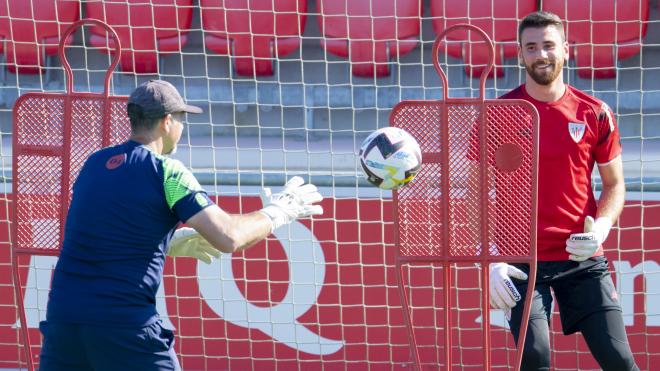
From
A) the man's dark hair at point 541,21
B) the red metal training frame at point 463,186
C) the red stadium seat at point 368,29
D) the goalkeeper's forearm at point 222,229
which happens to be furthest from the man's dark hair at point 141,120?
the red stadium seat at point 368,29

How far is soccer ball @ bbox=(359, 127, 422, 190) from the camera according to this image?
4.11 m

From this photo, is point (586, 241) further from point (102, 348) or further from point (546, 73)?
point (102, 348)

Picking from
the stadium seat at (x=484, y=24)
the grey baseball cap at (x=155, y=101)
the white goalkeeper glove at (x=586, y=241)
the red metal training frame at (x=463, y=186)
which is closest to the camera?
the grey baseball cap at (x=155, y=101)

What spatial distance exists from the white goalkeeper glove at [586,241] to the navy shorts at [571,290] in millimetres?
116

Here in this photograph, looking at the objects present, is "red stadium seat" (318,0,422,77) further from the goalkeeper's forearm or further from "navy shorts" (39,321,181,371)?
"navy shorts" (39,321,181,371)

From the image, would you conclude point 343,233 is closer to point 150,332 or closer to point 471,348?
point 471,348

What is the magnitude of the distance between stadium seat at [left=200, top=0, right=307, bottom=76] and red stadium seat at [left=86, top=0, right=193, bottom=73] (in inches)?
7.5

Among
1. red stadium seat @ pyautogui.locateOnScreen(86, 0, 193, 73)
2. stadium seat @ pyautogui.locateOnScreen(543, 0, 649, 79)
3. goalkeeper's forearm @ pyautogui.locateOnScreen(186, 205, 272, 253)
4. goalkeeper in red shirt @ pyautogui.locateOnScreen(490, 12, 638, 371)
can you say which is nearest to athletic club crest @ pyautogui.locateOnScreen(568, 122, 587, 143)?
goalkeeper in red shirt @ pyautogui.locateOnScreen(490, 12, 638, 371)

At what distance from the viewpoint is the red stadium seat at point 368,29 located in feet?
23.4

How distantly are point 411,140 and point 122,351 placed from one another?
1.37m

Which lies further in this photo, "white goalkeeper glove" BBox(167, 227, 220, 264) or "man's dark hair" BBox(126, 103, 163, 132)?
"white goalkeeper glove" BBox(167, 227, 220, 264)

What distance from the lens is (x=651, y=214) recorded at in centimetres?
583

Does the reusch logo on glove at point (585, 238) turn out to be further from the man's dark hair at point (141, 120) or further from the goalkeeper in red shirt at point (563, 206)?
the man's dark hair at point (141, 120)

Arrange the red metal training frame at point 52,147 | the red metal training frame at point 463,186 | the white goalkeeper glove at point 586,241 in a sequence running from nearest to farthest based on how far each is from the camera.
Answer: the white goalkeeper glove at point 586,241, the red metal training frame at point 463,186, the red metal training frame at point 52,147
